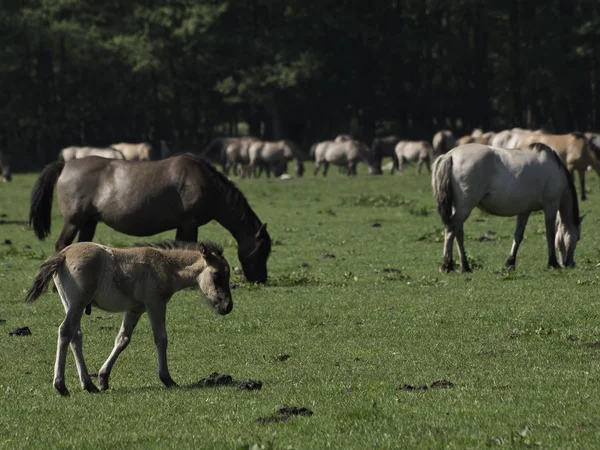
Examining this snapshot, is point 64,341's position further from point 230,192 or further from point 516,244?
point 516,244

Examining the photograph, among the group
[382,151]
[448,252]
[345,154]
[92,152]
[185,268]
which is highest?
[185,268]

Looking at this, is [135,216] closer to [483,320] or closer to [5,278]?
[5,278]

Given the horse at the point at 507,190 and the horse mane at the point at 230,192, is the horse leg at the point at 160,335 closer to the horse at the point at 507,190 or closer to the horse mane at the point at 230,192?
the horse mane at the point at 230,192

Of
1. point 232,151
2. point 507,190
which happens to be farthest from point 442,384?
point 232,151

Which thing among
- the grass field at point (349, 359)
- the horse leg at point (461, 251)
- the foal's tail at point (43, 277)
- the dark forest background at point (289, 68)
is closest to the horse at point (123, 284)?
the foal's tail at point (43, 277)

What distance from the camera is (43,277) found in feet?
36.6

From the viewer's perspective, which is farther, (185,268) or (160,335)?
(185,268)

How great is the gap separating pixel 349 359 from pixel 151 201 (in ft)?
26.6

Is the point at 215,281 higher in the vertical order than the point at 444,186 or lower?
higher

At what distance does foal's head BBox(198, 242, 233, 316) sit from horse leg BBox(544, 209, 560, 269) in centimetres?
980

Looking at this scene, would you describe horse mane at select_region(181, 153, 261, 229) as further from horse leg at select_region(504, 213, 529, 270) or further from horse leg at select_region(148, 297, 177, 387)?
horse leg at select_region(148, 297, 177, 387)

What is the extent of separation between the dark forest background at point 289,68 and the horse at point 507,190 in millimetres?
53982

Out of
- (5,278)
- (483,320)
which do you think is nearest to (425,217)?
(5,278)

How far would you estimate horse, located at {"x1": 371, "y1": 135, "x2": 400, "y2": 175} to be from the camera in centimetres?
6109
